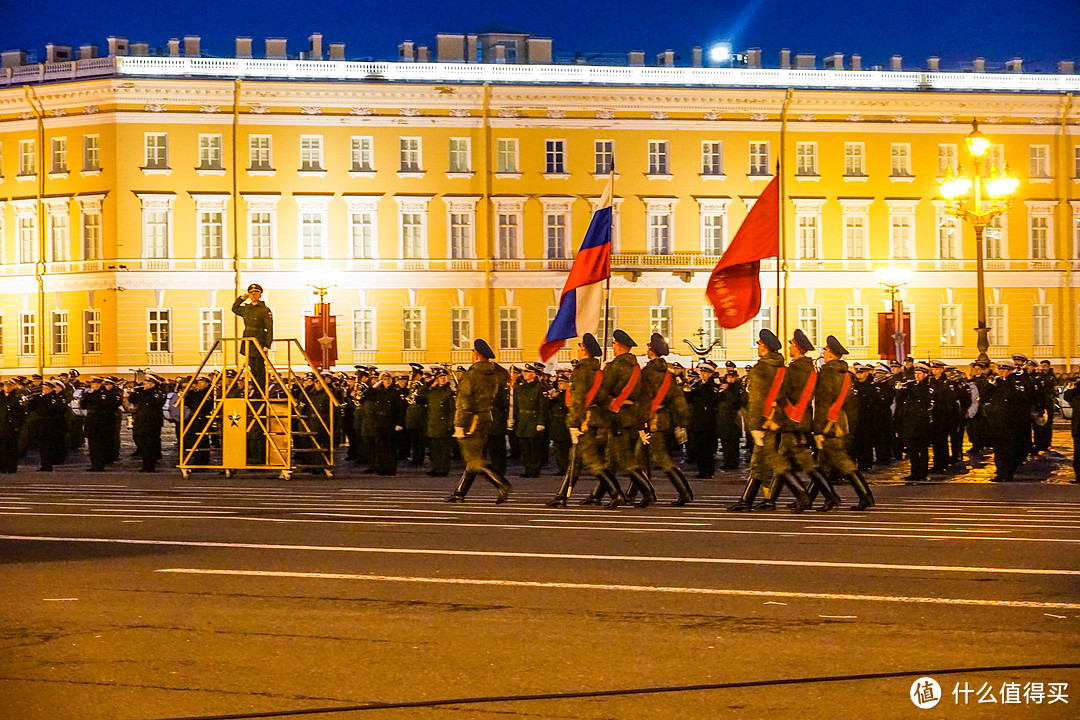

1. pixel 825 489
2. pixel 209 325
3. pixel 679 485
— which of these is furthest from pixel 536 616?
pixel 209 325

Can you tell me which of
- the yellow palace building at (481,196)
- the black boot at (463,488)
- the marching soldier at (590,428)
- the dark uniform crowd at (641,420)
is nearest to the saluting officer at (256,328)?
the dark uniform crowd at (641,420)

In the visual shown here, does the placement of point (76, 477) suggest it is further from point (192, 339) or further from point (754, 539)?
point (192, 339)

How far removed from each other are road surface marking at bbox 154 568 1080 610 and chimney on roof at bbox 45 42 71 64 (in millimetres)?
49580

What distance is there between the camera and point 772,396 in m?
15.6

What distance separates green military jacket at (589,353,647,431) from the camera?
16.4 meters

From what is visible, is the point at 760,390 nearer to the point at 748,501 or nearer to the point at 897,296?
the point at 748,501

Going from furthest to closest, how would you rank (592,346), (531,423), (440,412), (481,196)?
1. (481,196)
2. (531,423)
3. (440,412)
4. (592,346)

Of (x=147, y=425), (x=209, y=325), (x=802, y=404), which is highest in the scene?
Answer: (x=209, y=325)

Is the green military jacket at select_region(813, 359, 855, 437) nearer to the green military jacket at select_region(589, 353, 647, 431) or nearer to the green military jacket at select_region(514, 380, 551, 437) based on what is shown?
the green military jacket at select_region(589, 353, 647, 431)

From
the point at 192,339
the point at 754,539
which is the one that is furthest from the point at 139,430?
the point at 192,339

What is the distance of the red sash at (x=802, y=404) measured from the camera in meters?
15.6

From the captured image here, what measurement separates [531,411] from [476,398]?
6856mm

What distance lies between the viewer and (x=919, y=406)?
72.2 ft

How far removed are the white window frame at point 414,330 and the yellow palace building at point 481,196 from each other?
0.24 feet
